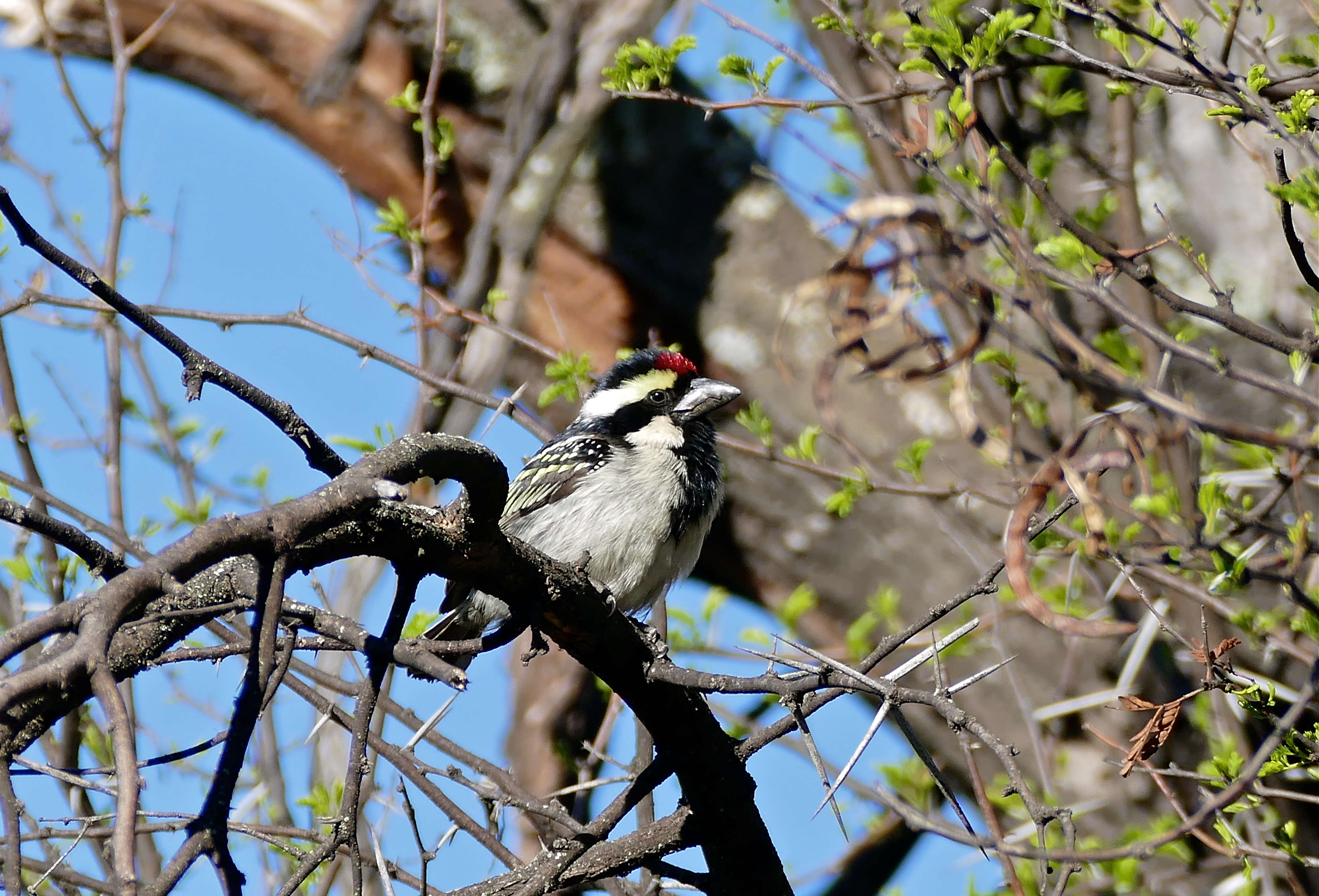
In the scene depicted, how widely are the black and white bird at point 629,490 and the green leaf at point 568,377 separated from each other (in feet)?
0.59

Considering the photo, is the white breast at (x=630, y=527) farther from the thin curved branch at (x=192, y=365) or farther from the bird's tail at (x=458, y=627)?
the thin curved branch at (x=192, y=365)

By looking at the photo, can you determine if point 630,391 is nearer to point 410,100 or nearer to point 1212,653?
point 410,100

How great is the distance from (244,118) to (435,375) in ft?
12.1

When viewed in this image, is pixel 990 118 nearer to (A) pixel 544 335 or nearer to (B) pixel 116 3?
(A) pixel 544 335

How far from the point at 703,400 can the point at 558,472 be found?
62 cm

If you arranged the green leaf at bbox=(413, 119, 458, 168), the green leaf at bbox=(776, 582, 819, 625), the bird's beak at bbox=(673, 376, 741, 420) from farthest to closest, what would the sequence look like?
1. the green leaf at bbox=(776, 582, 819, 625)
2. the bird's beak at bbox=(673, 376, 741, 420)
3. the green leaf at bbox=(413, 119, 458, 168)

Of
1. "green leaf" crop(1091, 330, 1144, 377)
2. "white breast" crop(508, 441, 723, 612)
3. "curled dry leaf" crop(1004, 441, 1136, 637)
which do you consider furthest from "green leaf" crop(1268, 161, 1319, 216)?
"white breast" crop(508, 441, 723, 612)

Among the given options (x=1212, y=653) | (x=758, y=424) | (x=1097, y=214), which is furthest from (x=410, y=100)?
(x=1212, y=653)

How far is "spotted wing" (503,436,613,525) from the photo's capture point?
449 centimetres

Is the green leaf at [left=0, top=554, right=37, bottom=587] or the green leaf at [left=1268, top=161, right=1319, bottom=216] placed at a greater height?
the green leaf at [left=0, top=554, right=37, bottom=587]

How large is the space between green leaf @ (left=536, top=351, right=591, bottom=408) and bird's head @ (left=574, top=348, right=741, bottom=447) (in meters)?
0.37

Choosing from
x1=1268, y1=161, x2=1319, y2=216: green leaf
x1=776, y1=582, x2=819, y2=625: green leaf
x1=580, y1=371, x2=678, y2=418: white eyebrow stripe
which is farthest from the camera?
x1=776, y1=582, x2=819, y2=625: green leaf

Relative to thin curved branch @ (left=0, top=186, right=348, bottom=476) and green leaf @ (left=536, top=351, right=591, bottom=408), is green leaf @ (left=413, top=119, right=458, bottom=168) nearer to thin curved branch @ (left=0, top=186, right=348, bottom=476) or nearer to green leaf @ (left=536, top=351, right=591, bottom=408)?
green leaf @ (left=536, top=351, right=591, bottom=408)

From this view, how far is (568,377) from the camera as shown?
428cm
